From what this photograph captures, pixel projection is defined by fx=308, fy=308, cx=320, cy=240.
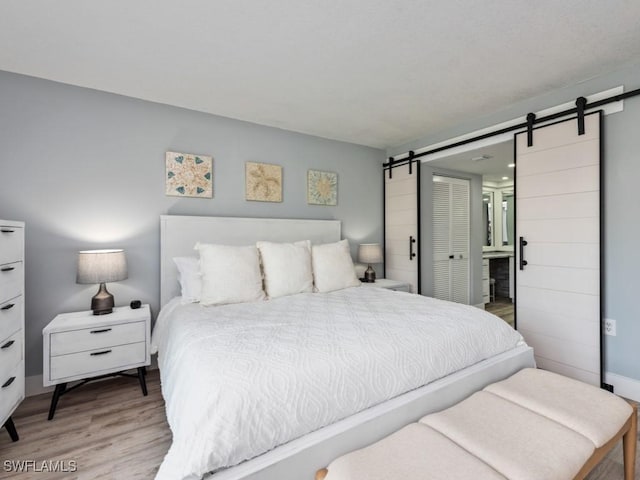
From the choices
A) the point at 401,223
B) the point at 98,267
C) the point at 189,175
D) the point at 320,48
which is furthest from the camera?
the point at 401,223

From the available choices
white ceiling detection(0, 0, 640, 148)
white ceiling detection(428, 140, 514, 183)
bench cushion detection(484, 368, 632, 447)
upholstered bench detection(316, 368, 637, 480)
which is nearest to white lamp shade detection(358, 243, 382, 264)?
white ceiling detection(428, 140, 514, 183)

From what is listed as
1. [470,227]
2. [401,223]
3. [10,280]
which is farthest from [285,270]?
[470,227]

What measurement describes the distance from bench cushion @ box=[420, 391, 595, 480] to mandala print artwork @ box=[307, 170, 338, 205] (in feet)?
9.04

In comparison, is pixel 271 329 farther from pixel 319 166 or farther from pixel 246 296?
pixel 319 166

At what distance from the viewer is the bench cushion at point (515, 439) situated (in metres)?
1.04

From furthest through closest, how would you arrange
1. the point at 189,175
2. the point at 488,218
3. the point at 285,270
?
the point at 488,218 < the point at 189,175 < the point at 285,270

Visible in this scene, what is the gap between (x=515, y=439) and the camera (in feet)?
3.85

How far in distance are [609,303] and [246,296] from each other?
2858 mm

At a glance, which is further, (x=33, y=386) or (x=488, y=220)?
(x=488, y=220)

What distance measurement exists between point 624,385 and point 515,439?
199cm

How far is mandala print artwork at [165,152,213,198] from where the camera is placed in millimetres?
2906

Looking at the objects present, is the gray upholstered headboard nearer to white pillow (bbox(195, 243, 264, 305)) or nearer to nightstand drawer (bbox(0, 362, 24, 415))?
white pillow (bbox(195, 243, 264, 305))

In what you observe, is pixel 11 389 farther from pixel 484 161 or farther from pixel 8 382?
pixel 484 161

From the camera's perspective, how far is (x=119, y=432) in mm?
1920
